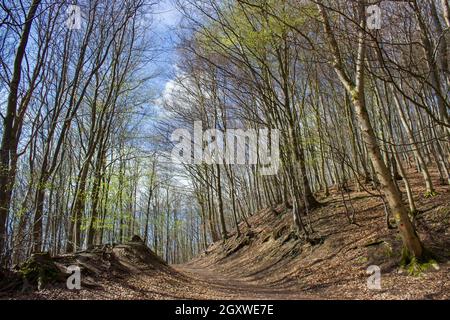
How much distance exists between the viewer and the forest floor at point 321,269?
584 centimetres

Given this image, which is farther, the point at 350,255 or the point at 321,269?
the point at 321,269

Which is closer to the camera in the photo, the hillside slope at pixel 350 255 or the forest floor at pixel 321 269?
the forest floor at pixel 321 269

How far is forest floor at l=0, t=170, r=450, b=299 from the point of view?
584 centimetres

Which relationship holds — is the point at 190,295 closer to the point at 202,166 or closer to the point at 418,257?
the point at 418,257

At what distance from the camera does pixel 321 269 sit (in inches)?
331

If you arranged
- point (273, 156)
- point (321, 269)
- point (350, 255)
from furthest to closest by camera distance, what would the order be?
point (273, 156) → point (321, 269) → point (350, 255)

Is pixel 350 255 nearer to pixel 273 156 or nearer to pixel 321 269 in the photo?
pixel 321 269

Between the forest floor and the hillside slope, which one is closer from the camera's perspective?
the forest floor

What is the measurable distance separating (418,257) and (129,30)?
37.5 ft

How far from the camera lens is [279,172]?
1781 centimetres

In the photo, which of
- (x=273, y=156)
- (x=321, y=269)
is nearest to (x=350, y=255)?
(x=321, y=269)

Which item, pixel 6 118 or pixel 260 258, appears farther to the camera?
pixel 260 258

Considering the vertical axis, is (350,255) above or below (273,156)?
below
